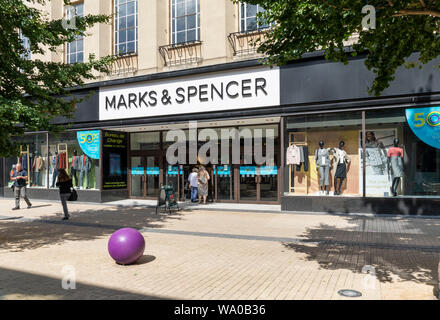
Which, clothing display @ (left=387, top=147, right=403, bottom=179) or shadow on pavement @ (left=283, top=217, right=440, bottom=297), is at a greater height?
clothing display @ (left=387, top=147, right=403, bottom=179)

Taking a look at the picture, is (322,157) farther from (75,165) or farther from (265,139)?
(75,165)

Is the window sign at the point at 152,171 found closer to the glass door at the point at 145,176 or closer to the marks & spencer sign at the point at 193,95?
the glass door at the point at 145,176

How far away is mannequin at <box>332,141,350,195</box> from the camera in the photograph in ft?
43.2

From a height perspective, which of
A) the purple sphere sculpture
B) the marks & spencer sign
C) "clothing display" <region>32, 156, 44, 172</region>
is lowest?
the purple sphere sculpture

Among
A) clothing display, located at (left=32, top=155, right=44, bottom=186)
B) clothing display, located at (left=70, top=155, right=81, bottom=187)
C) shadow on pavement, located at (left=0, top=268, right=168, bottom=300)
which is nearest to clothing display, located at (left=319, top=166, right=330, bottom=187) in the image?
shadow on pavement, located at (left=0, top=268, right=168, bottom=300)

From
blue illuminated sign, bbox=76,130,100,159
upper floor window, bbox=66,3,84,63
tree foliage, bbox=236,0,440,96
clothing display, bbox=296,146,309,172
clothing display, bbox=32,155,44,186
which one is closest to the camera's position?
tree foliage, bbox=236,0,440,96

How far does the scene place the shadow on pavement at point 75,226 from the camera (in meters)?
8.44

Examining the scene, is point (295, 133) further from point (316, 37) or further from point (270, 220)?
point (316, 37)

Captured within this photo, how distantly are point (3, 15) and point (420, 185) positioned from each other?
13.2 meters

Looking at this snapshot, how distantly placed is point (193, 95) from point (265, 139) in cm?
383

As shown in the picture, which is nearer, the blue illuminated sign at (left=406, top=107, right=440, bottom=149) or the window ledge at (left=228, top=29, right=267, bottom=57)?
the blue illuminated sign at (left=406, top=107, right=440, bottom=149)

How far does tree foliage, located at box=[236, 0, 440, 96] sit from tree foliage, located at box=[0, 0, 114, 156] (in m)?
5.19

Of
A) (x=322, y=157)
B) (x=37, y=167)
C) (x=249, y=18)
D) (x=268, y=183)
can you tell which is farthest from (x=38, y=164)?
(x=322, y=157)

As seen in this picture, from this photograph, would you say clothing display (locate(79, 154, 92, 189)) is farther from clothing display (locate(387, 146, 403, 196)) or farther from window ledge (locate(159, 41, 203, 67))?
clothing display (locate(387, 146, 403, 196))
